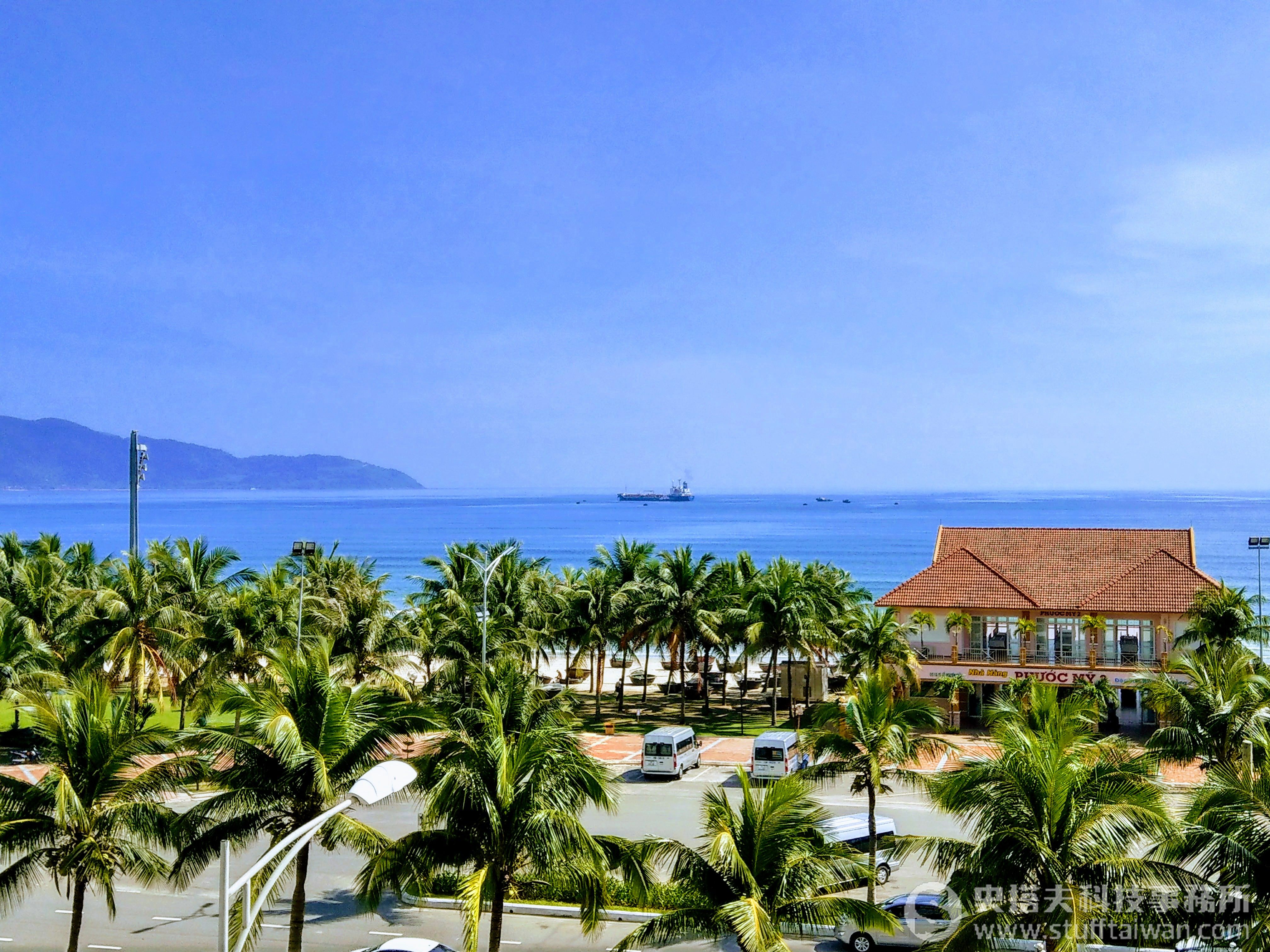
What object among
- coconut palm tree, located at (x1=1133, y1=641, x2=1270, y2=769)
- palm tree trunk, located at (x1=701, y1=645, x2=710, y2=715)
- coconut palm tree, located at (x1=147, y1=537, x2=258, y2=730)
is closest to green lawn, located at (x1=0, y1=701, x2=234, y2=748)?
coconut palm tree, located at (x1=147, y1=537, x2=258, y2=730)

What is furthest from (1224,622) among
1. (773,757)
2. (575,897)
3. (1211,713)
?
(575,897)

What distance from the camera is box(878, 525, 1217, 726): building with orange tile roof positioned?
148ft

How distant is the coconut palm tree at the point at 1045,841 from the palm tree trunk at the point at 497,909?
5.88 m

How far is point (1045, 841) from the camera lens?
50.6 feet

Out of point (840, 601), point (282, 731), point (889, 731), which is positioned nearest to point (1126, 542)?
point (840, 601)

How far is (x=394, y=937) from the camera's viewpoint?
21812mm

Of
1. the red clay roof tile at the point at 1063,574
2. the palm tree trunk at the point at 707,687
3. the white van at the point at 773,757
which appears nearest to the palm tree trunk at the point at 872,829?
the white van at the point at 773,757

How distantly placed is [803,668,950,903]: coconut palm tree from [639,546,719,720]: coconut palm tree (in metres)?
23.7

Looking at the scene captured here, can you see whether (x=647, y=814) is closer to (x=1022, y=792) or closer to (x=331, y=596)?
(x=1022, y=792)

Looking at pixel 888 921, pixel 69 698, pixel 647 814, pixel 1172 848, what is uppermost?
pixel 69 698

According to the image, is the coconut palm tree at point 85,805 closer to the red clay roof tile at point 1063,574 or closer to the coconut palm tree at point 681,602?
the coconut palm tree at point 681,602

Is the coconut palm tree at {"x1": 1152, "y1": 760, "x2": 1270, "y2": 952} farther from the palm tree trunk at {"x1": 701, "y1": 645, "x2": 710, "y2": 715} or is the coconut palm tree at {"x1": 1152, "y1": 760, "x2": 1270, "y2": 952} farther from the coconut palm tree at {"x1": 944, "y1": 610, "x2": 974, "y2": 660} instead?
the palm tree trunk at {"x1": 701, "y1": 645, "x2": 710, "y2": 715}

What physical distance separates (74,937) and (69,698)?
374 cm

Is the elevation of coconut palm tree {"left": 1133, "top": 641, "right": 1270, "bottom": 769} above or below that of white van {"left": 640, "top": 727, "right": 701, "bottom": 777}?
above
